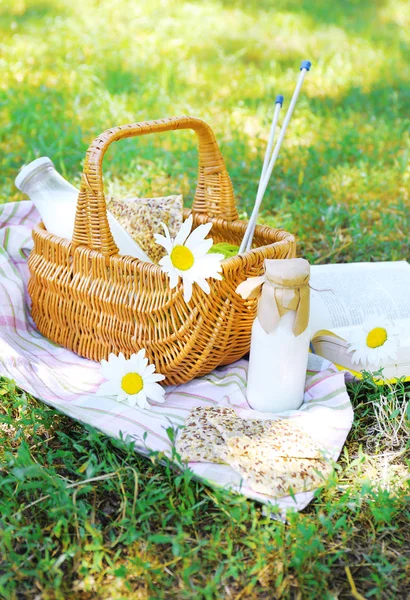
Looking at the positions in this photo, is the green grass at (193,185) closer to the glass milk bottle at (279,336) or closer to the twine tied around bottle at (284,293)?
the glass milk bottle at (279,336)

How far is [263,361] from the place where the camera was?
1.55 meters

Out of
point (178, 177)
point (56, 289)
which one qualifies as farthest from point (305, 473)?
point (178, 177)

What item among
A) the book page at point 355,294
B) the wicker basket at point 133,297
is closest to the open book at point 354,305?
the book page at point 355,294

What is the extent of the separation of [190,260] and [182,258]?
18 mm

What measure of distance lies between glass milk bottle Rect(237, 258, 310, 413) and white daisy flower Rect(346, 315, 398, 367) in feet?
0.76

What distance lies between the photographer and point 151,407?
162cm

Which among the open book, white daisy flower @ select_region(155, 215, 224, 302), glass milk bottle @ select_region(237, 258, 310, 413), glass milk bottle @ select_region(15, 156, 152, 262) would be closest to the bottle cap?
glass milk bottle @ select_region(15, 156, 152, 262)

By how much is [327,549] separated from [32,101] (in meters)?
2.94

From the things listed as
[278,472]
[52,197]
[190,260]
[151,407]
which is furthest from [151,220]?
[278,472]

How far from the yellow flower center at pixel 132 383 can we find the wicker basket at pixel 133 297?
0.24 feet

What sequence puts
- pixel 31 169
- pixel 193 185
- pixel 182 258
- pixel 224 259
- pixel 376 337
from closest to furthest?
1. pixel 182 258
2. pixel 224 259
3. pixel 376 337
4. pixel 31 169
5. pixel 193 185

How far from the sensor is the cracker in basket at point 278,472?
1.38 meters

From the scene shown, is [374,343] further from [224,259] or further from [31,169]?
[31,169]

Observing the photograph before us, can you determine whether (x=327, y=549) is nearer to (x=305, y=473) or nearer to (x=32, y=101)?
(x=305, y=473)
